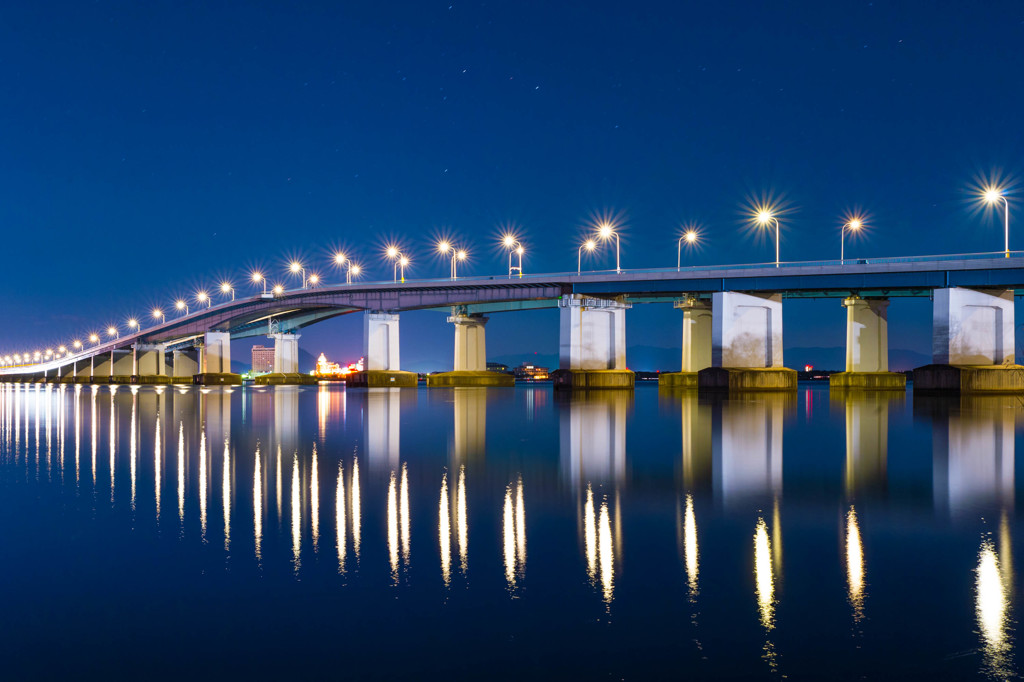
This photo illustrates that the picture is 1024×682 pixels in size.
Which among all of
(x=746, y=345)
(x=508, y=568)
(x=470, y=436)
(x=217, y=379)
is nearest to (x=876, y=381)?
(x=746, y=345)

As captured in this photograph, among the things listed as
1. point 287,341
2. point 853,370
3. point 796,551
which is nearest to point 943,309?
point 853,370

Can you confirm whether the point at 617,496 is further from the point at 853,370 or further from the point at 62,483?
the point at 853,370

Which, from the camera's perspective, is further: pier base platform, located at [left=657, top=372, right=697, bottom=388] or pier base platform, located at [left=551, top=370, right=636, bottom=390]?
pier base platform, located at [left=657, top=372, right=697, bottom=388]

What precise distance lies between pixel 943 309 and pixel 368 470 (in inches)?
2264

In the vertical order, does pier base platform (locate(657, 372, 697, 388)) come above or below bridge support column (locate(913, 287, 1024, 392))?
below

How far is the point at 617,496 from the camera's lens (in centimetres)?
1238

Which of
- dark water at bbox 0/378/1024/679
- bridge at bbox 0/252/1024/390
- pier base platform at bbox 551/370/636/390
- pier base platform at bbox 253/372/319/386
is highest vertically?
bridge at bbox 0/252/1024/390

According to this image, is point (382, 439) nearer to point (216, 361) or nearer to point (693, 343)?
point (693, 343)

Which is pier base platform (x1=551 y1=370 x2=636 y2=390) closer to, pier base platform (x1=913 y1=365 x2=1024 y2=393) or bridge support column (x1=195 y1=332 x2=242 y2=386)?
pier base platform (x1=913 y1=365 x2=1024 y2=393)

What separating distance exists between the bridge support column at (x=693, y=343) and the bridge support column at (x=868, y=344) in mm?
14187

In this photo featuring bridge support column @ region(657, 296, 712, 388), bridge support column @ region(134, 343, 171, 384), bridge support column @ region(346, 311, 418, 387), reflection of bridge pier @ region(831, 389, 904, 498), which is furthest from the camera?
bridge support column @ region(134, 343, 171, 384)

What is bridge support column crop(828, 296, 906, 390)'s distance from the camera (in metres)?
75.6

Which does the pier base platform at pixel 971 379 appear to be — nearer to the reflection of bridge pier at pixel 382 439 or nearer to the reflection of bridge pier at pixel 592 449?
the reflection of bridge pier at pixel 592 449

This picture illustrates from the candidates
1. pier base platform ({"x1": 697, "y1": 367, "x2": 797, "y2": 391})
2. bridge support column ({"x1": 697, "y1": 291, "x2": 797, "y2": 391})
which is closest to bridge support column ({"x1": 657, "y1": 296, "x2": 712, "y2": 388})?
bridge support column ({"x1": 697, "y1": 291, "x2": 797, "y2": 391})
